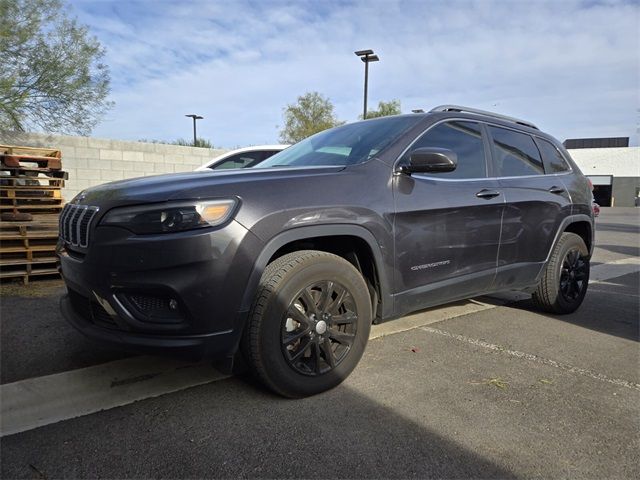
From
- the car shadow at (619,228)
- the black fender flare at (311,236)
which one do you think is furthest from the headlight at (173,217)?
the car shadow at (619,228)

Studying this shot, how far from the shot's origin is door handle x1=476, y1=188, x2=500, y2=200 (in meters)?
3.71

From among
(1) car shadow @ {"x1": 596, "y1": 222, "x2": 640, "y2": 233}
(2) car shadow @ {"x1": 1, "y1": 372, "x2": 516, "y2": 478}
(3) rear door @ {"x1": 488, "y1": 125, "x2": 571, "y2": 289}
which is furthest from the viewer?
(1) car shadow @ {"x1": 596, "y1": 222, "x2": 640, "y2": 233}

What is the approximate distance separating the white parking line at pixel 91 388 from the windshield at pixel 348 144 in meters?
1.66

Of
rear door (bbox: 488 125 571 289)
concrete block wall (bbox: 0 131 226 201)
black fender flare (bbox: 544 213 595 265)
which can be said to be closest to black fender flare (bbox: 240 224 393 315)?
rear door (bbox: 488 125 571 289)

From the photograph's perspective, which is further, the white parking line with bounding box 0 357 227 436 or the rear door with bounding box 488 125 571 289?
the rear door with bounding box 488 125 571 289

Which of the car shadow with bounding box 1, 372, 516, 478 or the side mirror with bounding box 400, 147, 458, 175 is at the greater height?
the side mirror with bounding box 400, 147, 458, 175

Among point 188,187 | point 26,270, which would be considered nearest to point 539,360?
point 188,187

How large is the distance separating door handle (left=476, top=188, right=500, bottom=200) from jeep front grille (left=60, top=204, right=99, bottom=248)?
8.84 ft

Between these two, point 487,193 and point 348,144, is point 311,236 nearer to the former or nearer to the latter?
point 348,144

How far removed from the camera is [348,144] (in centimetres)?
363

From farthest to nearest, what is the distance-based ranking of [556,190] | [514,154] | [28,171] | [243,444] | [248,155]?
[248,155] < [28,171] < [556,190] < [514,154] < [243,444]

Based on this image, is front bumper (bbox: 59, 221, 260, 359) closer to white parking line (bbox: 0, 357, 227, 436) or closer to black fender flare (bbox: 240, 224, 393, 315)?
black fender flare (bbox: 240, 224, 393, 315)

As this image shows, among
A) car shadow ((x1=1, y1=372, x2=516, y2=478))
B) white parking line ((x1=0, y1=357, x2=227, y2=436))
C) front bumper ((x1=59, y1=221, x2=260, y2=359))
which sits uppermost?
front bumper ((x1=59, y1=221, x2=260, y2=359))

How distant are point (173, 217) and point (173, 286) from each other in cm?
35
